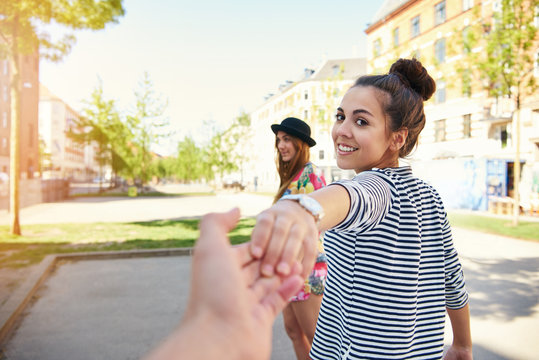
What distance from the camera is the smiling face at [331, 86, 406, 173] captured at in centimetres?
146

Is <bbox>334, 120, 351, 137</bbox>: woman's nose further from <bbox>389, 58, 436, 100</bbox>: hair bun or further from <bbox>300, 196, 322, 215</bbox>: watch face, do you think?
<bbox>300, 196, 322, 215</bbox>: watch face

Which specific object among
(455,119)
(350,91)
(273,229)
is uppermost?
(455,119)

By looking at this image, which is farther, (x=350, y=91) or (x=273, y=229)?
(x=350, y=91)

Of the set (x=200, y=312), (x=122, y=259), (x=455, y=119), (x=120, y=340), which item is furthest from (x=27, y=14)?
(x=455, y=119)

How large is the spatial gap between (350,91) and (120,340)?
12.3 feet

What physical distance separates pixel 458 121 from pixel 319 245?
25.7m

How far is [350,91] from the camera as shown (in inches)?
60.8

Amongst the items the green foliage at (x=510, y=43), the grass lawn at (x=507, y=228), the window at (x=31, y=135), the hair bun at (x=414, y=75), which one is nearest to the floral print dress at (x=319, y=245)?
the hair bun at (x=414, y=75)

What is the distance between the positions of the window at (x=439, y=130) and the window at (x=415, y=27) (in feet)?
25.1

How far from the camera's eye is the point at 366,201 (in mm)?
1135

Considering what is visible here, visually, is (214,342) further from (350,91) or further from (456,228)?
(456,228)

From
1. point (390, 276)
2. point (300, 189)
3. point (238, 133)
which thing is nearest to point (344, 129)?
point (390, 276)

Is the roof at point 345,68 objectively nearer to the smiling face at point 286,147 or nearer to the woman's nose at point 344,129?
the smiling face at point 286,147

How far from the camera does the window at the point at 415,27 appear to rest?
93.3ft
